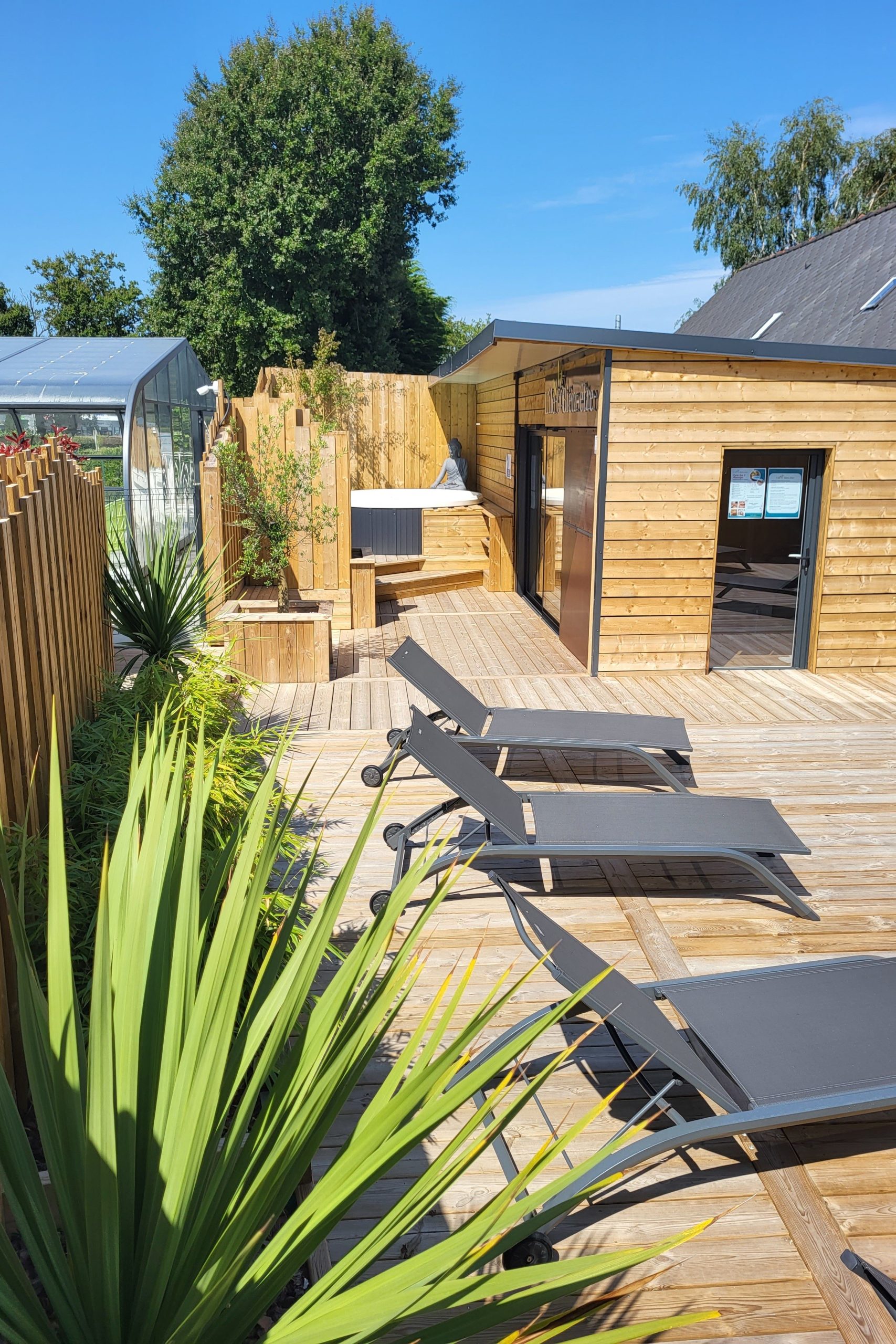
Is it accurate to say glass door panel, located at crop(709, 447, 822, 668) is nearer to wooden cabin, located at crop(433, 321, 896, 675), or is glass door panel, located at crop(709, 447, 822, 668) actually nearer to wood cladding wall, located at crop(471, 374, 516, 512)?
wooden cabin, located at crop(433, 321, 896, 675)

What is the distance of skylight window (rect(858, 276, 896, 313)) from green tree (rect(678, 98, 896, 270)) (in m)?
20.6

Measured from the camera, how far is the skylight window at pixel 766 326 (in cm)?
1488

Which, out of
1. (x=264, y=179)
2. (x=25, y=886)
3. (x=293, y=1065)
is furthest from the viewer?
(x=264, y=179)

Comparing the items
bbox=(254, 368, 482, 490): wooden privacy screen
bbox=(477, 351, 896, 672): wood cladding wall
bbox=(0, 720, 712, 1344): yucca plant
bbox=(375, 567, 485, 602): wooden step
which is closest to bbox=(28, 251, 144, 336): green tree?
bbox=(254, 368, 482, 490): wooden privacy screen

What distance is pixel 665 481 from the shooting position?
344 inches

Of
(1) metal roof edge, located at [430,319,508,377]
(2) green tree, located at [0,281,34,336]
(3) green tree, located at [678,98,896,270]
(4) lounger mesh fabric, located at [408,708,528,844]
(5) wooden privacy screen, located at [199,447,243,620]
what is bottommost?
(4) lounger mesh fabric, located at [408,708,528,844]

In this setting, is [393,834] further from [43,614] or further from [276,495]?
[276,495]

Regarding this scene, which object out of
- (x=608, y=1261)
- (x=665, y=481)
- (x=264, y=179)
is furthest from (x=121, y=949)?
(x=264, y=179)

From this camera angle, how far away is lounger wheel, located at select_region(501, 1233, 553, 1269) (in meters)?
2.51

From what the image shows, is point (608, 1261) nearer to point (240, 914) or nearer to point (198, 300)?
point (240, 914)

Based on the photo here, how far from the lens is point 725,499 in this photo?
8.92 metres

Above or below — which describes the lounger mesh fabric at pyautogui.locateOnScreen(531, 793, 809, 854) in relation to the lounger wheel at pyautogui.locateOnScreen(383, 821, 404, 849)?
above

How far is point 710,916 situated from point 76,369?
32.2 feet

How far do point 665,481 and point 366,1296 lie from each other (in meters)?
8.08
